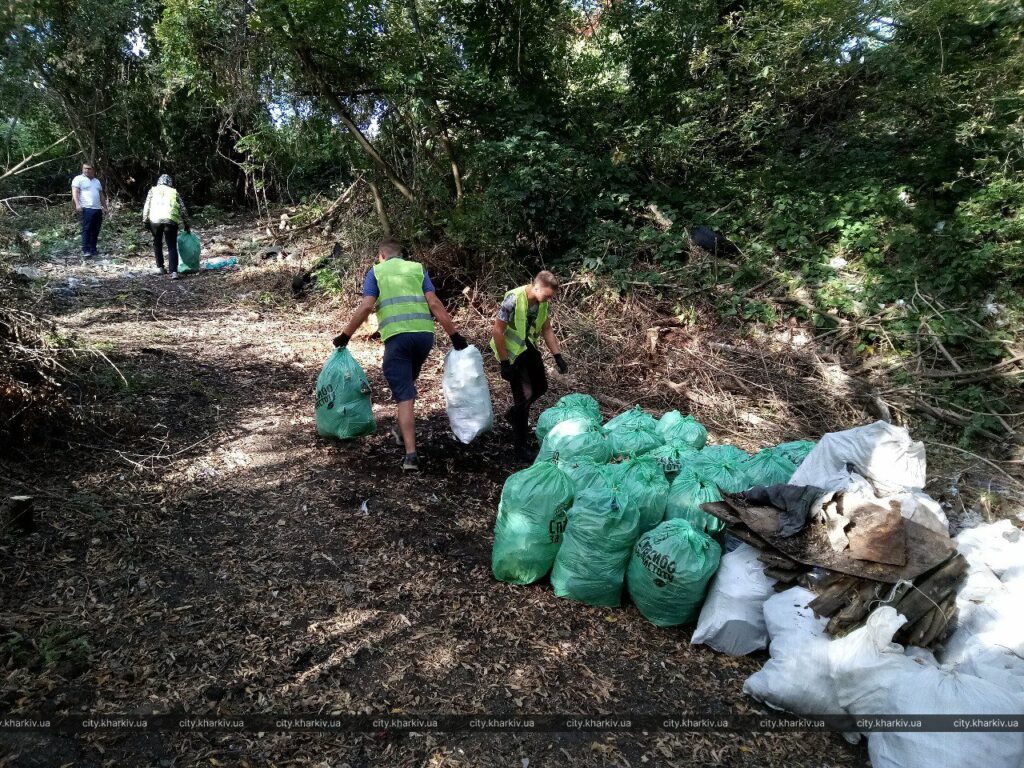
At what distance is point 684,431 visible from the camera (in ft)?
13.5

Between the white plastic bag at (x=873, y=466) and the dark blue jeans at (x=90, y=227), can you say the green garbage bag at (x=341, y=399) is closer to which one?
the white plastic bag at (x=873, y=466)

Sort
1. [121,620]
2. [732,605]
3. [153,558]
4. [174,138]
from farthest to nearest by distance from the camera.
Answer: [174,138], [153,558], [732,605], [121,620]

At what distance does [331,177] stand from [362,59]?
18.8 ft

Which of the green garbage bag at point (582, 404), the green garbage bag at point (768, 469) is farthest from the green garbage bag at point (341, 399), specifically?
the green garbage bag at point (768, 469)

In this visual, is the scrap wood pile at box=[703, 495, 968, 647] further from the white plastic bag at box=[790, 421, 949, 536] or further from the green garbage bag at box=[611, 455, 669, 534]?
the green garbage bag at box=[611, 455, 669, 534]

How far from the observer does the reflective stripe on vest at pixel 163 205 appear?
8.23 metres

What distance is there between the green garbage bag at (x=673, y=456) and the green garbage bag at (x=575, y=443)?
302mm

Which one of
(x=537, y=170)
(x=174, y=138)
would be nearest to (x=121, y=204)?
(x=174, y=138)

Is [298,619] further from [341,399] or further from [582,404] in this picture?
[582,404]

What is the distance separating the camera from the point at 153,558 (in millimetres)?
2795

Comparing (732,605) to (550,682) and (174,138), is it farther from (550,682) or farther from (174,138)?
(174,138)

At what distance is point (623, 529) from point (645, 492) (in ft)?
1.08

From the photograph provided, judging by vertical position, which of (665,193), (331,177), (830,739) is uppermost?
(331,177)

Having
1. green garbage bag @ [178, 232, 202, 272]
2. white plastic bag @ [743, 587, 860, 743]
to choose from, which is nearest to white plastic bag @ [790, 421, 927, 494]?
white plastic bag @ [743, 587, 860, 743]
